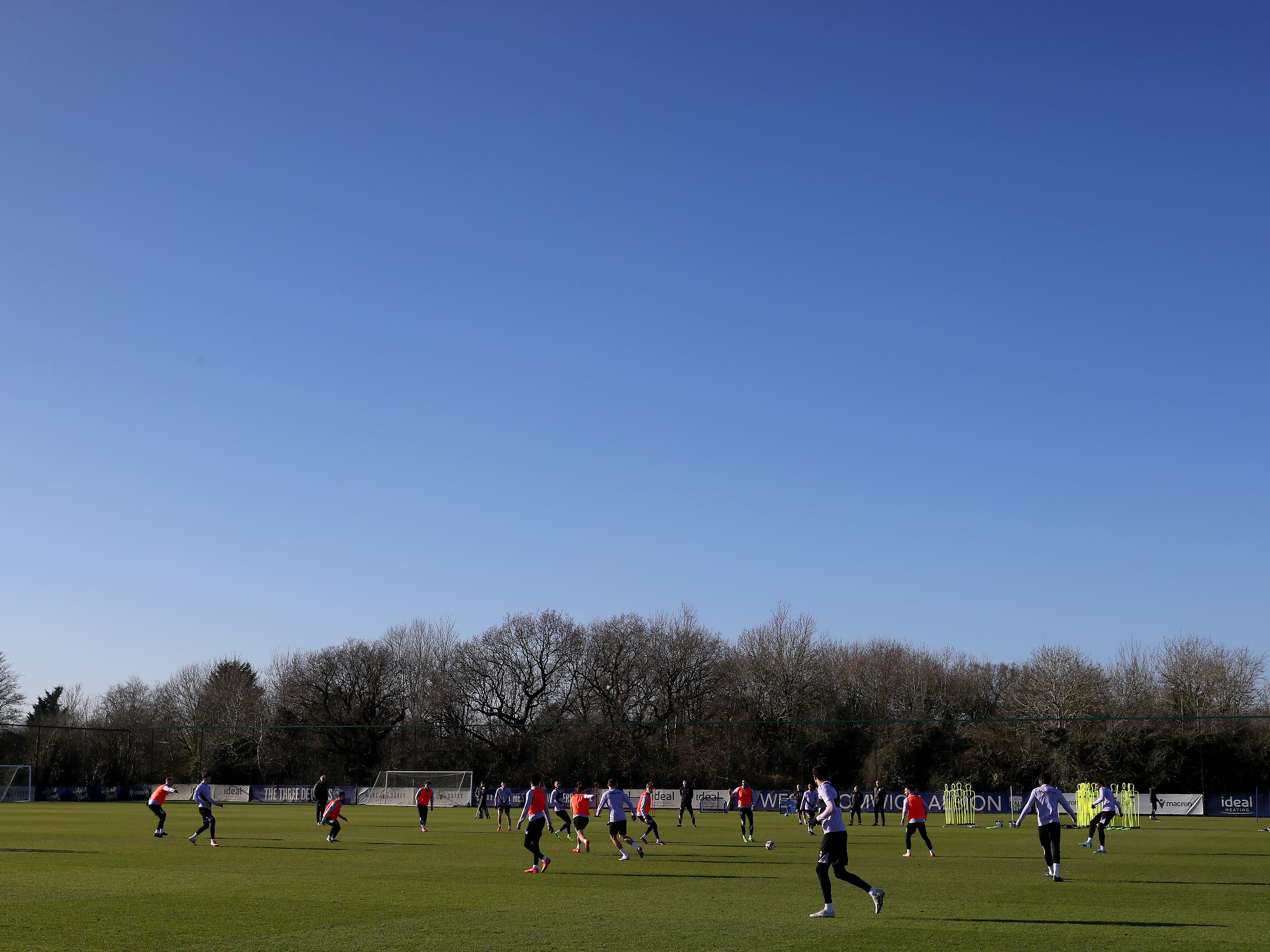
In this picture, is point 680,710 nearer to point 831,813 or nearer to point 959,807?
point 959,807

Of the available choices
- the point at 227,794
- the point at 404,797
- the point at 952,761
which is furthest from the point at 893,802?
the point at 227,794

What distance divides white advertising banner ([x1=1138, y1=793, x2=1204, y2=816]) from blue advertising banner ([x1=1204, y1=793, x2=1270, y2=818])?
0.29 metres

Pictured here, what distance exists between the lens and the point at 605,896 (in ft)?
59.7

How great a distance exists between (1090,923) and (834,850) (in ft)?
11.5

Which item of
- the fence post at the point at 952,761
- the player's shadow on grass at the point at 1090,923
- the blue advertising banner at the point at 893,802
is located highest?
the player's shadow on grass at the point at 1090,923

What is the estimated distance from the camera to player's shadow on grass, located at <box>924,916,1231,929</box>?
Answer: 47.0ft

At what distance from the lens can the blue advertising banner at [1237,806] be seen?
5019 centimetres

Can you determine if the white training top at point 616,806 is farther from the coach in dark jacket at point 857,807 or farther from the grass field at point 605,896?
the coach in dark jacket at point 857,807

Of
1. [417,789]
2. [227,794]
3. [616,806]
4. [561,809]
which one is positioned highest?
[616,806]

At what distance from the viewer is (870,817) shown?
50.0 m

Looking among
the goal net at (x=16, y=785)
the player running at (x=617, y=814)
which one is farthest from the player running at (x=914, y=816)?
the goal net at (x=16, y=785)

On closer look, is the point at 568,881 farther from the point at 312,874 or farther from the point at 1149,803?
the point at 1149,803

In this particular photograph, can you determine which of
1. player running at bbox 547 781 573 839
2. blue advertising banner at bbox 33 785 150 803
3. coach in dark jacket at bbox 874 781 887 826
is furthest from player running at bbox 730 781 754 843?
blue advertising banner at bbox 33 785 150 803

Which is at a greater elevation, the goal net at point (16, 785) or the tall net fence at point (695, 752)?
the tall net fence at point (695, 752)
